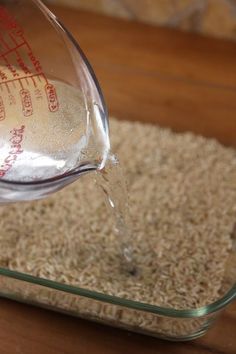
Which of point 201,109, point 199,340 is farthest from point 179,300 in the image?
point 201,109

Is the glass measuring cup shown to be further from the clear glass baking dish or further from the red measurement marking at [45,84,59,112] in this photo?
the clear glass baking dish

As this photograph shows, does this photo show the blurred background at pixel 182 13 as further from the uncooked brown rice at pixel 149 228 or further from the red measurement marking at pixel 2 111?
the red measurement marking at pixel 2 111

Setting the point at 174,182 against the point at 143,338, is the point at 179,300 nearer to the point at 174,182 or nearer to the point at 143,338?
the point at 143,338

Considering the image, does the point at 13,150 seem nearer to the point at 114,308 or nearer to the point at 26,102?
the point at 26,102

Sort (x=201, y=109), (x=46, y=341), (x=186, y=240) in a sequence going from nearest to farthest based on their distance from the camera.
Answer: (x=46, y=341)
(x=186, y=240)
(x=201, y=109)

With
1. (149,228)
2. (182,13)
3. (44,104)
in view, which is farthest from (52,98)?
(182,13)

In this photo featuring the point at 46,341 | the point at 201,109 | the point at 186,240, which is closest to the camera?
the point at 46,341

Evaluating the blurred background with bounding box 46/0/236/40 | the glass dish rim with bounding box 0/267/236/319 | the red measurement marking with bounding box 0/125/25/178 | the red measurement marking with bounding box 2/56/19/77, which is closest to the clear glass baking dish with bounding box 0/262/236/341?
the glass dish rim with bounding box 0/267/236/319
